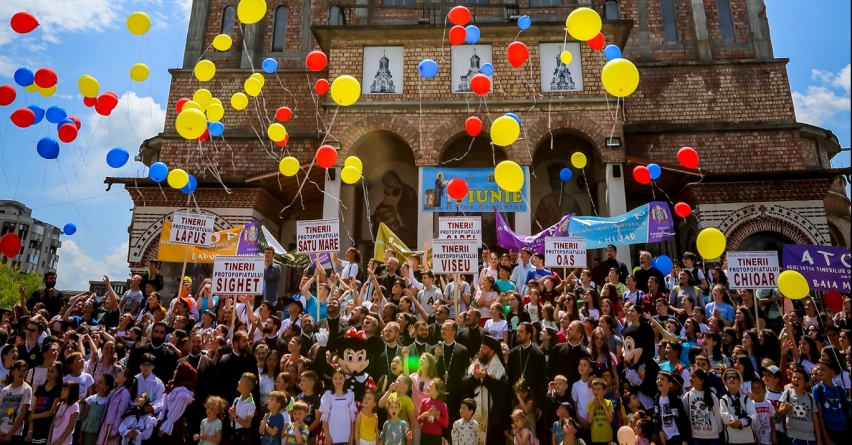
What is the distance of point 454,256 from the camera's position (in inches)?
373

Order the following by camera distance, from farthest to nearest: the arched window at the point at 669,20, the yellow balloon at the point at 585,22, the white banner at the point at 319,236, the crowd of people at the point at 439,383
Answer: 1. the arched window at the point at 669,20
2. the white banner at the point at 319,236
3. the yellow balloon at the point at 585,22
4. the crowd of people at the point at 439,383

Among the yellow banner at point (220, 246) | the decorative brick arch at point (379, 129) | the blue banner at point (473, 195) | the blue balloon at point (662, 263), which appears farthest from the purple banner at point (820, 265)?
the yellow banner at point (220, 246)

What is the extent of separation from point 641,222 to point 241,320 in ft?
30.4

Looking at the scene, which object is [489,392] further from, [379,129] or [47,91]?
[379,129]

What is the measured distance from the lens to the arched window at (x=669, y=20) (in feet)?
64.4

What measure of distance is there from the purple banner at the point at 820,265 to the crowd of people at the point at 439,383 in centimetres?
99

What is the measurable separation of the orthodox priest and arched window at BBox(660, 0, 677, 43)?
1708 centimetres

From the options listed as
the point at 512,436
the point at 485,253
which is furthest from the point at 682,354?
the point at 485,253

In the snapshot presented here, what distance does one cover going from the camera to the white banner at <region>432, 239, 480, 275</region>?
371 inches

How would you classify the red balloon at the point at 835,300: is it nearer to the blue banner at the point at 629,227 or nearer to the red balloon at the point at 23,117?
the blue banner at the point at 629,227

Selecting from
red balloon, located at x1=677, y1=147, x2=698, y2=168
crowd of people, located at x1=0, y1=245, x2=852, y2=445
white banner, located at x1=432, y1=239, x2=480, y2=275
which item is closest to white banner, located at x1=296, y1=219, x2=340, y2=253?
white banner, located at x1=432, y1=239, x2=480, y2=275

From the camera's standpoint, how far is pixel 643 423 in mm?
5984

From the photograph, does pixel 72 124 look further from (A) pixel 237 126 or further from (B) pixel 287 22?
(B) pixel 287 22

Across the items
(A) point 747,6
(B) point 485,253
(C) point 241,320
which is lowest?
(C) point 241,320
